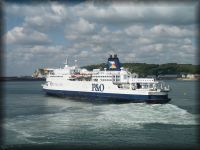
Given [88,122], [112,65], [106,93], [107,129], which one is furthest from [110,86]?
[107,129]

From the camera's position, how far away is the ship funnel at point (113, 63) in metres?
29.8

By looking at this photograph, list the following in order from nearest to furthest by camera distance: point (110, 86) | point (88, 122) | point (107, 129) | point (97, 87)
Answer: point (107, 129)
point (88, 122)
point (110, 86)
point (97, 87)

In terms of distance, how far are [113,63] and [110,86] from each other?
3.83 meters

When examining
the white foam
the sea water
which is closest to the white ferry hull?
the white foam

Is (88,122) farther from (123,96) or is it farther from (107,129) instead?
(123,96)

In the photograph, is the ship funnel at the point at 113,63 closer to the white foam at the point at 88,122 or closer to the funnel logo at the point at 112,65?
the funnel logo at the point at 112,65

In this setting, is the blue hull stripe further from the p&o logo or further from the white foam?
the white foam

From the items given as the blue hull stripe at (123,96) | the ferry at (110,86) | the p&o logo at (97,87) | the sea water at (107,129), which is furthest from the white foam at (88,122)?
the p&o logo at (97,87)

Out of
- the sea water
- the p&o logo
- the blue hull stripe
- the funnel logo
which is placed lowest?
the sea water

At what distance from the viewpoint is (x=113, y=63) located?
3014 cm

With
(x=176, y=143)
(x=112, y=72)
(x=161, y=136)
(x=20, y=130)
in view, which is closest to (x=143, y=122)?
(x=161, y=136)

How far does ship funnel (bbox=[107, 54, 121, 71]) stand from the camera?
1174 inches

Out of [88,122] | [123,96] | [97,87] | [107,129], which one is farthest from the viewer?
[97,87]

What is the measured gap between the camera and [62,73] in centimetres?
3481
